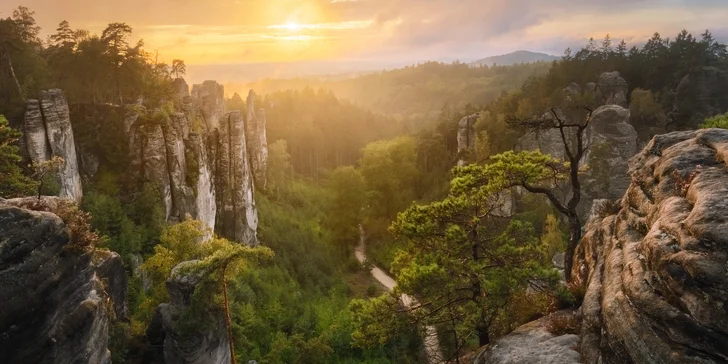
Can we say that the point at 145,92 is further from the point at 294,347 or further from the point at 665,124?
the point at 665,124

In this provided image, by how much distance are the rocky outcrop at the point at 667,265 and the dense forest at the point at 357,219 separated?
216 centimetres

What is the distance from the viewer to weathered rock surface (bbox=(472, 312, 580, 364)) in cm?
1084

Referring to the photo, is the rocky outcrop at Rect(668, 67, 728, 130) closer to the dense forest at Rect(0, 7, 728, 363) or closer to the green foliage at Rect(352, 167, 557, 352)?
the dense forest at Rect(0, 7, 728, 363)

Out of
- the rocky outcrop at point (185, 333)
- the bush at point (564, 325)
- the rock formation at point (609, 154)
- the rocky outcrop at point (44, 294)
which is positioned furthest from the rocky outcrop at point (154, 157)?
the rock formation at point (609, 154)

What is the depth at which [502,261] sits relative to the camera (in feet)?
42.0

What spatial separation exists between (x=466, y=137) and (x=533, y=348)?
56393 mm

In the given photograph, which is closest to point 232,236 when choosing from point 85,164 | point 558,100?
point 85,164

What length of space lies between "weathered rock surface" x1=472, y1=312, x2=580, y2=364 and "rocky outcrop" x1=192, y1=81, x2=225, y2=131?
115ft

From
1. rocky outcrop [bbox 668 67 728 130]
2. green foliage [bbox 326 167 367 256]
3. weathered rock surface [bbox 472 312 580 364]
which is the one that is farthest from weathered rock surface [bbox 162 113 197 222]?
rocky outcrop [bbox 668 67 728 130]

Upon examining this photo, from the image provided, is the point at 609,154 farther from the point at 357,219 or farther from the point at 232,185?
the point at 232,185

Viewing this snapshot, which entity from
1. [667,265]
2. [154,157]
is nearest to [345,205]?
[154,157]

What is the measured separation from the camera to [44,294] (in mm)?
11750

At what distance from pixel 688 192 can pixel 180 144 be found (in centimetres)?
2848

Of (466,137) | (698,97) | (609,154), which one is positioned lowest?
(609,154)
